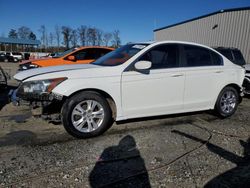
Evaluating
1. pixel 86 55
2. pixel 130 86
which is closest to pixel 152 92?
pixel 130 86

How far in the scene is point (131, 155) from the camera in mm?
3441

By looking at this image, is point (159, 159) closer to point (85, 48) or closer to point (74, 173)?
point (74, 173)

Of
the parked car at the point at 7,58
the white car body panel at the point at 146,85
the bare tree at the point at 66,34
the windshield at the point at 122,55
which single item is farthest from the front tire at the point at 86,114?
the bare tree at the point at 66,34

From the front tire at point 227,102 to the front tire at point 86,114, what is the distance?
2696mm

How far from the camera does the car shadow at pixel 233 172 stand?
2.75 meters

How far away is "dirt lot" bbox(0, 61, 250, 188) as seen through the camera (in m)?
2.80

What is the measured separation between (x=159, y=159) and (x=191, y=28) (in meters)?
21.8

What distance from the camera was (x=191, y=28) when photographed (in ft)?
75.2

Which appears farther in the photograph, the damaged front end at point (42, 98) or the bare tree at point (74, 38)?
the bare tree at point (74, 38)

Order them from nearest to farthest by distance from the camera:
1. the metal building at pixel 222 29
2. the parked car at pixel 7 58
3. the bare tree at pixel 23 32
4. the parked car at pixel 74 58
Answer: the parked car at pixel 74 58 < the metal building at pixel 222 29 < the parked car at pixel 7 58 < the bare tree at pixel 23 32

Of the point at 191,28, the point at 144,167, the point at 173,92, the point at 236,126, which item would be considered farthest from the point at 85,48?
the point at 191,28

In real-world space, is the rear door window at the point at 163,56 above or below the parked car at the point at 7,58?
below

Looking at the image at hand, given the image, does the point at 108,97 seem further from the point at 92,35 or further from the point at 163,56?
the point at 92,35

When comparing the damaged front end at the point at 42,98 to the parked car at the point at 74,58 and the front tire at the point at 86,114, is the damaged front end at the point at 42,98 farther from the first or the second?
the parked car at the point at 74,58
